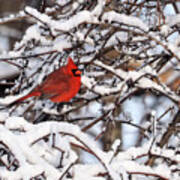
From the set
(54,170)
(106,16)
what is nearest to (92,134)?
(106,16)

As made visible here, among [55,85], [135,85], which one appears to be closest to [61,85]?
[55,85]

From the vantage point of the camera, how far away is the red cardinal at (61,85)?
10.2 feet

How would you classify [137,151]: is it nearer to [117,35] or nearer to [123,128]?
[117,35]

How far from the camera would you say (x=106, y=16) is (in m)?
2.46

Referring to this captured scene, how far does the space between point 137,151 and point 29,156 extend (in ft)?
2.21

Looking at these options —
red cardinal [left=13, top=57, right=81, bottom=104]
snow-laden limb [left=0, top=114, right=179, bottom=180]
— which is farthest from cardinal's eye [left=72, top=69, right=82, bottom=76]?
snow-laden limb [left=0, top=114, right=179, bottom=180]

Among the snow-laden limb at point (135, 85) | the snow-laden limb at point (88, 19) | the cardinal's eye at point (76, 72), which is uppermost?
the cardinal's eye at point (76, 72)

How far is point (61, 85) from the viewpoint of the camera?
346cm

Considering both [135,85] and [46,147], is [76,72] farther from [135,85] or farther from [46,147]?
[46,147]

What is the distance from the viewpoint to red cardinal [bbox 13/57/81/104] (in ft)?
10.2

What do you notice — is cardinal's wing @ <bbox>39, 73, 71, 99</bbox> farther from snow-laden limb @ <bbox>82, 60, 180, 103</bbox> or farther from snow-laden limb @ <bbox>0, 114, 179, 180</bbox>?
snow-laden limb @ <bbox>0, 114, 179, 180</bbox>

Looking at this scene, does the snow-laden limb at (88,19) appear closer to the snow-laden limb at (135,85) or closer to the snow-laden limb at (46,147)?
the snow-laden limb at (135,85)

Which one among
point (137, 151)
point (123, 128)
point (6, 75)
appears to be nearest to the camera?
point (137, 151)

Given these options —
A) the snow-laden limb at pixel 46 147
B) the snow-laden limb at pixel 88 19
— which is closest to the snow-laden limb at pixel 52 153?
the snow-laden limb at pixel 46 147
